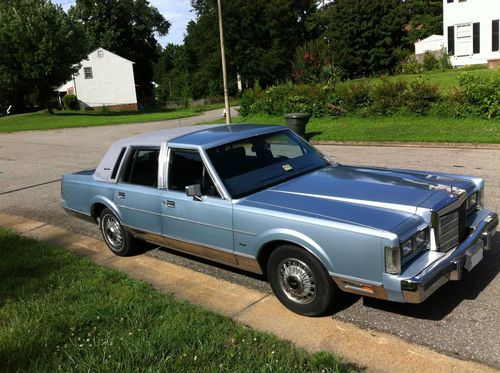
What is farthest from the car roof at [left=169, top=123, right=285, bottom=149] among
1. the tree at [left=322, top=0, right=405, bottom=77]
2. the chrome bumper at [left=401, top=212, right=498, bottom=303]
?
the tree at [left=322, top=0, right=405, bottom=77]

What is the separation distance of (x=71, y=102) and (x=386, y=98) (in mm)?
46491

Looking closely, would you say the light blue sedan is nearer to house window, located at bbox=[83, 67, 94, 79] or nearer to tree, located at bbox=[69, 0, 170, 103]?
house window, located at bbox=[83, 67, 94, 79]

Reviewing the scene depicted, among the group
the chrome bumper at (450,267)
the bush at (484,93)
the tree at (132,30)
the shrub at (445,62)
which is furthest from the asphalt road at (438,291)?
the tree at (132,30)

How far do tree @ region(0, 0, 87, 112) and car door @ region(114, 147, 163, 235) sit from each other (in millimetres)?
38273

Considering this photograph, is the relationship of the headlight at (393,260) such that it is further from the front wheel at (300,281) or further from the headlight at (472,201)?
the headlight at (472,201)

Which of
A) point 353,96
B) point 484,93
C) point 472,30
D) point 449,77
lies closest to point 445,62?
point 472,30

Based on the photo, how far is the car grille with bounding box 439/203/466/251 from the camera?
3.84 m

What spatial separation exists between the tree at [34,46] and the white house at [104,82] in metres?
14.9

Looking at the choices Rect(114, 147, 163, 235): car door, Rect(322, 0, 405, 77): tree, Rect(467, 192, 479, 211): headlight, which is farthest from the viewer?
Rect(322, 0, 405, 77): tree

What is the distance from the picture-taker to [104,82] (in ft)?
189

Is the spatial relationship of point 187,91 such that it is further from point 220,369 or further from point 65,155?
point 220,369

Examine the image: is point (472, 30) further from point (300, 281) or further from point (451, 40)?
point (300, 281)

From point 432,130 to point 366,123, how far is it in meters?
3.32

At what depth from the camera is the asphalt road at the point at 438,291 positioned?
366 centimetres
